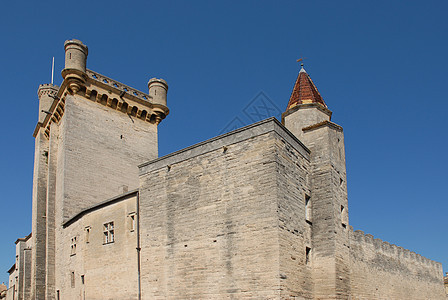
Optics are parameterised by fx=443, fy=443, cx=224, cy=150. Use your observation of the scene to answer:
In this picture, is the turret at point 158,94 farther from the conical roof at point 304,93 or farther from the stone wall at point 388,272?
the stone wall at point 388,272

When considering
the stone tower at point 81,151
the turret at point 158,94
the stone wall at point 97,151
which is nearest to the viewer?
the stone wall at point 97,151

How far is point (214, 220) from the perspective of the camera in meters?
16.7

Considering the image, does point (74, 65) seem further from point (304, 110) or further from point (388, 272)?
point (388, 272)

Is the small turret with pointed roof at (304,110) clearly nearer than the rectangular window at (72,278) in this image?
Yes

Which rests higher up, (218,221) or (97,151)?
(97,151)

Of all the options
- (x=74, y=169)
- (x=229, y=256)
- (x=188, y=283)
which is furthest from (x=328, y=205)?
(x=74, y=169)

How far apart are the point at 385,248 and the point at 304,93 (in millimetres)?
9701

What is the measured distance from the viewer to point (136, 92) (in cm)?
2914

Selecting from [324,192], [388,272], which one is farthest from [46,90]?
[388,272]

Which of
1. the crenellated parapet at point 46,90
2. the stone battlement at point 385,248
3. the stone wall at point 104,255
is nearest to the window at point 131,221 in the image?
the stone wall at point 104,255

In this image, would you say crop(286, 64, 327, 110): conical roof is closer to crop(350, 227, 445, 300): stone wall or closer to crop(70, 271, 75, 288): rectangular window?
crop(350, 227, 445, 300): stone wall

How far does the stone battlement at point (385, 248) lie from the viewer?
19.6 meters

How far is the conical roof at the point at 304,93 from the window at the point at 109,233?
32.4 ft

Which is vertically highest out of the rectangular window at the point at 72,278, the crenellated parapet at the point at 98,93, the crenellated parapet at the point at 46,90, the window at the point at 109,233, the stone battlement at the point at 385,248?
the crenellated parapet at the point at 46,90
